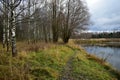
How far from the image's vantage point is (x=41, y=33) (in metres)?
49.0

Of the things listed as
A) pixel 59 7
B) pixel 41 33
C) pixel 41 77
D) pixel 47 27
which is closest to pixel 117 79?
pixel 41 77

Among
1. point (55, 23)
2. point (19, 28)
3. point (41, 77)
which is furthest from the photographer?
point (19, 28)

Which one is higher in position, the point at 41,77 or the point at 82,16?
the point at 82,16

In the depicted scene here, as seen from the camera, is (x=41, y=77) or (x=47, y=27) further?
(x=47, y=27)

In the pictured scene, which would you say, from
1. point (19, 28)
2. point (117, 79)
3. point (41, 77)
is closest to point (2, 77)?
point (41, 77)

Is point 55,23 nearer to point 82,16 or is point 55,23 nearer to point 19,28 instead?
point 82,16

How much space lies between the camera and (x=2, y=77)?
8.59m

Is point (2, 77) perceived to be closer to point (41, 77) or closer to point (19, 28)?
point (41, 77)

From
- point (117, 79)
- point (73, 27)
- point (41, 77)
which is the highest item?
point (73, 27)

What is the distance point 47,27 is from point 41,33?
16.7ft

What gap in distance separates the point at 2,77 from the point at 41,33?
40.6 m

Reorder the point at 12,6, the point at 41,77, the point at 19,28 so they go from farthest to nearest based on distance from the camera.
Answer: the point at 19,28, the point at 12,6, the point at 41,77

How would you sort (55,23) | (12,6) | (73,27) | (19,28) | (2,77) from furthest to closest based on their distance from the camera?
(19,28) < (73,27) < (55,23) < (12,6) < (2,77)

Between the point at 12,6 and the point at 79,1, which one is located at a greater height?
the point at 79,1
